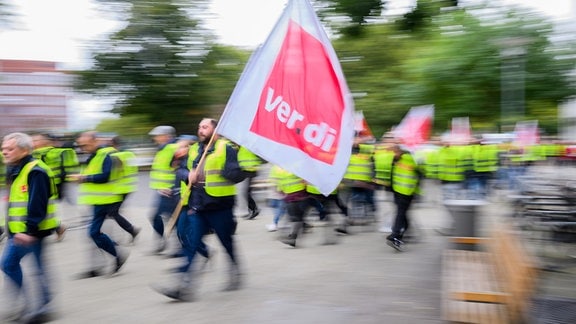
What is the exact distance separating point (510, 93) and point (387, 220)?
36.0 feet

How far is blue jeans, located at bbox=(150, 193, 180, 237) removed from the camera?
26.5 ft

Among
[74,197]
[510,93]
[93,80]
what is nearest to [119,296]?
[74,197]

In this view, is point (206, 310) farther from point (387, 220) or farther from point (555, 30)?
point (555, 30)

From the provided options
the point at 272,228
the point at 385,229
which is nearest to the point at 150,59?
the point at 272,228

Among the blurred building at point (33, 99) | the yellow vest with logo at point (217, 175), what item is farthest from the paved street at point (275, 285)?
the blurred building at point (33, 99)

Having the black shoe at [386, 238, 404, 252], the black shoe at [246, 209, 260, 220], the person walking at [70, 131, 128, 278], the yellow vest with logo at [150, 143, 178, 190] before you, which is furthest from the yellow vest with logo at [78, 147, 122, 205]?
the black shoe at [246, 209, 260, 220]

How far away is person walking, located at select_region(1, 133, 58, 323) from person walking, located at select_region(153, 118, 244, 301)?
1.14m

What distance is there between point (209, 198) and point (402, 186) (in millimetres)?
3441

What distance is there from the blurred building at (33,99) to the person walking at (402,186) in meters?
12.7

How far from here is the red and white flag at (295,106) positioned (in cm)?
484

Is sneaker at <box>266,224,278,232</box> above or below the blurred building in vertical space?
below

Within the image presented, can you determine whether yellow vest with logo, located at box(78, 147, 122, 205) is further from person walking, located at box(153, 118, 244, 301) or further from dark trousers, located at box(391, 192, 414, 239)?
dark trousers, located at box(391, 192, 414, 239)

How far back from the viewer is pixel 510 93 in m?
20.0

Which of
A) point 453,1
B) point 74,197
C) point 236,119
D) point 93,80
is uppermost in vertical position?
point 453,1
